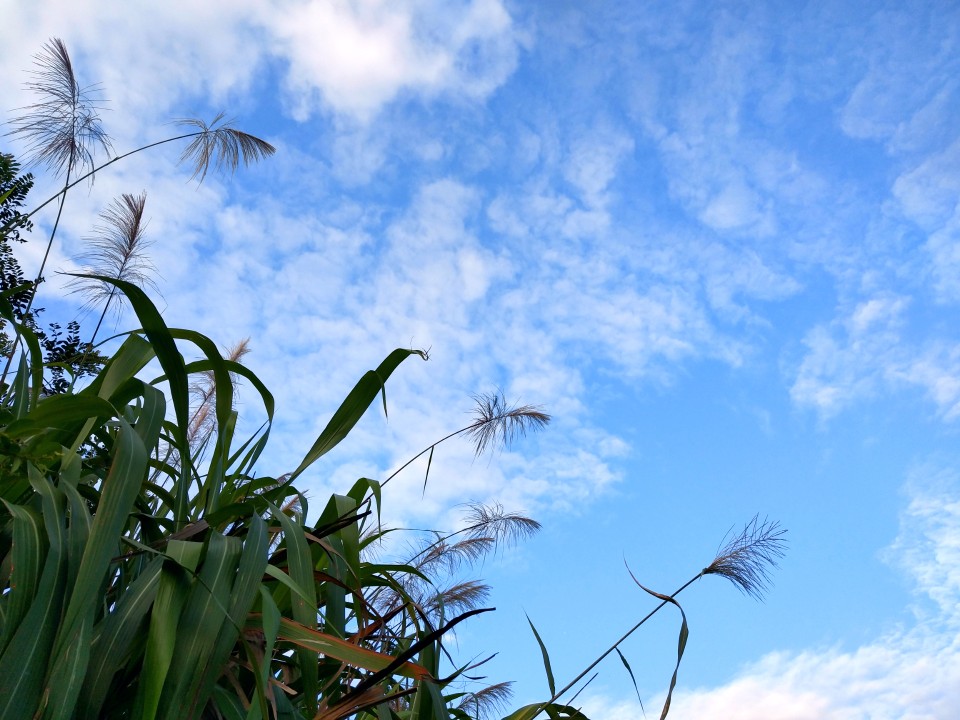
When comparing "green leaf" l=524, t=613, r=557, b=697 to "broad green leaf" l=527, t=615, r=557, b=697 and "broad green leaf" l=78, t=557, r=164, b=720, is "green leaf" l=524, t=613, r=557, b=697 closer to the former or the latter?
"broad green leaf" l=527, t=615, r=557, b=697

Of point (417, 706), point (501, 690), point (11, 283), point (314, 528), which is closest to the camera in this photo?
point (417, 706)

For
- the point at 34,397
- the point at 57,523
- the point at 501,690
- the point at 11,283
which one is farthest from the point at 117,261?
the point at 11,283

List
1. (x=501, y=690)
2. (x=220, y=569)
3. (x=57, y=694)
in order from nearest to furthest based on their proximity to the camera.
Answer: (x=57, y=694)
(x=220, y=569)
(x=501, y=690)

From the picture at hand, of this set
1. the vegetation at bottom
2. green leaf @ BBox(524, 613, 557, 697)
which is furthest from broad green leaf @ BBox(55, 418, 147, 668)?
green leaf @ BBox(524, 613, 557, 697)

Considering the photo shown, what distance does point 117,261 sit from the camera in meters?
2.57

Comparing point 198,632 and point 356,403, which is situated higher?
point 356,403

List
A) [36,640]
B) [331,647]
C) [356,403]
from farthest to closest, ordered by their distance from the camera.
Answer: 1. [356,403]
2. [331,647]
3. [36,640]

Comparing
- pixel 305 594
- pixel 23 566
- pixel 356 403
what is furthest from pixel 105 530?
pixel 356 403

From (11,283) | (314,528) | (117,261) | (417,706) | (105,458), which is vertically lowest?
(417,706)

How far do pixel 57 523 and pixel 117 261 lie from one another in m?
1.87

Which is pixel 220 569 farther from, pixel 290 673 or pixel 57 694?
pixel 290 673

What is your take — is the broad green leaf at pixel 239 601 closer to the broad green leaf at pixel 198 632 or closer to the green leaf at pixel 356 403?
the broad green leaf at pixel 198 632

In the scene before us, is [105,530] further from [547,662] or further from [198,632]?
[547,662]

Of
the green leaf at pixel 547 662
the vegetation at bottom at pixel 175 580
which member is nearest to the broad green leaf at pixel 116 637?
the vegetation at bottom at pixel 175 580
